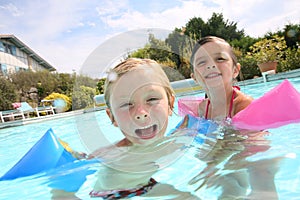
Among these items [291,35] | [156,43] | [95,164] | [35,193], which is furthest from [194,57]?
[291,35]

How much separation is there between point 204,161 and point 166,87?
611 mm

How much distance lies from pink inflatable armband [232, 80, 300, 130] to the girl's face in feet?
0.93

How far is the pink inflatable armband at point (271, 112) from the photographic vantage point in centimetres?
203

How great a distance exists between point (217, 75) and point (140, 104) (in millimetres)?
921

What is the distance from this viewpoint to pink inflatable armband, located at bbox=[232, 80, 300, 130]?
6.64 feet

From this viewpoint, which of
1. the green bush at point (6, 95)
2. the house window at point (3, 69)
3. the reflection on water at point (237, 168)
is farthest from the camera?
the house window at point (3, 69)

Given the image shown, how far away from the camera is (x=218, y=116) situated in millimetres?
2318

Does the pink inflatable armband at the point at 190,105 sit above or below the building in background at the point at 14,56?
→ below

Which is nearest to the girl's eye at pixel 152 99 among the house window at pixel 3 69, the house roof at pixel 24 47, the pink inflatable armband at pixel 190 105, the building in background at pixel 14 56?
the pink inflatable armband at pixel 190 105

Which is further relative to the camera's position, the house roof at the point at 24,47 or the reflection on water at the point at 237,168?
the house roof at the point at 24,47

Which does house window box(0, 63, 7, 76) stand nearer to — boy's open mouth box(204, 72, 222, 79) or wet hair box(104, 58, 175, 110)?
boy's open mouth box(204, 72, 222, 79)

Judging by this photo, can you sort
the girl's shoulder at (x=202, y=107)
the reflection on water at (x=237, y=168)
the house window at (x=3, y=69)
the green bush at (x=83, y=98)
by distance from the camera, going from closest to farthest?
the reflection on water at (x=237, y=168)
the green bush at (x=83, y=98)
the girl's shoulder at (x=202, y=107)
the house window at (x=3, y=69)

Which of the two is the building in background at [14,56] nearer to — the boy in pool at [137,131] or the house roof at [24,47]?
the house roof at [24,47]

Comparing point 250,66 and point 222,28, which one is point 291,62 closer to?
point 250,66
